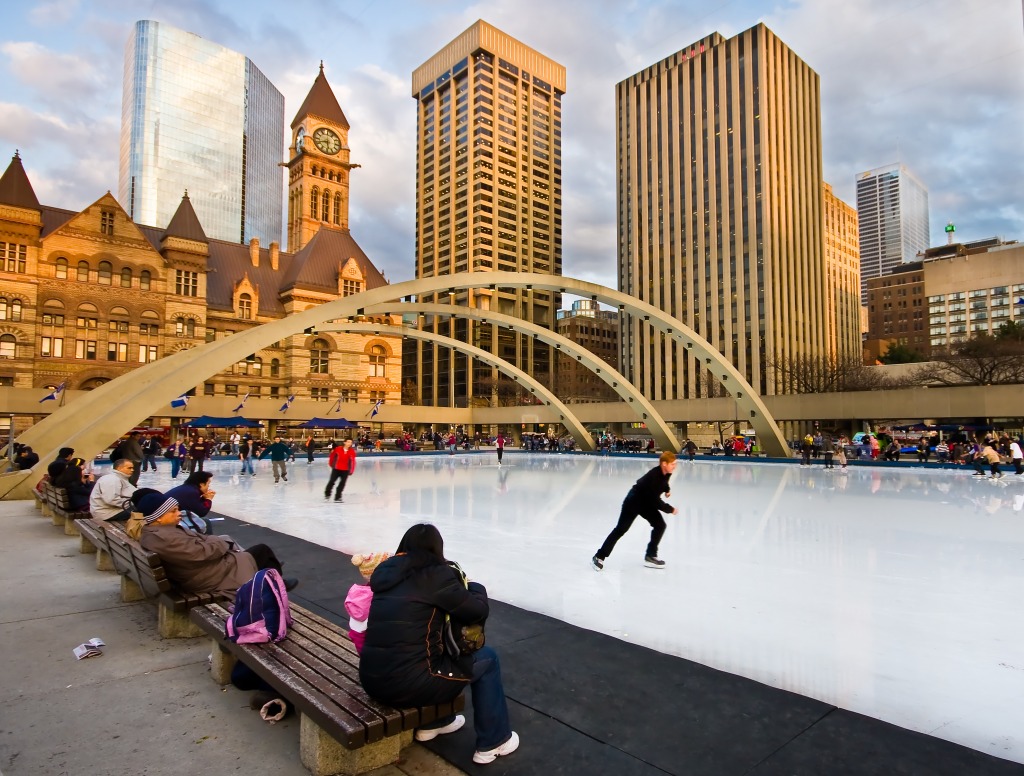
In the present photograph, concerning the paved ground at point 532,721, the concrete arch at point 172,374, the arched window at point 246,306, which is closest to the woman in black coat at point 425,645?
the paved ground at point 532,721

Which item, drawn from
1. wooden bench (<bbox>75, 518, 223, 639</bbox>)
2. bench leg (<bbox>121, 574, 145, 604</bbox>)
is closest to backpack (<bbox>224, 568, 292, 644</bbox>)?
wooden bench (<bbox>75, 518, 223, 639</bbox>)

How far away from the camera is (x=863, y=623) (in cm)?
502

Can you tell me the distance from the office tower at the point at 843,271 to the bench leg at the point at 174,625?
143346 millimetres

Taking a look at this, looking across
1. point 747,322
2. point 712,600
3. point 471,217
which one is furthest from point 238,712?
point 471,217

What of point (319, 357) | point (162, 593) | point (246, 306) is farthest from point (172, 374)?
point (246, 306)

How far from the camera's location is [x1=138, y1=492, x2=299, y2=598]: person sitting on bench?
435 cm

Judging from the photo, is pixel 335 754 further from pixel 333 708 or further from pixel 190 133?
pixel 190 133

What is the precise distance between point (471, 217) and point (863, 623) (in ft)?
371

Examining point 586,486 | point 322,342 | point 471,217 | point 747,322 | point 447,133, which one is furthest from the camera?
point 447,133

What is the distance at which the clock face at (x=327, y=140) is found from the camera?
254ft

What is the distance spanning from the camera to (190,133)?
111 m

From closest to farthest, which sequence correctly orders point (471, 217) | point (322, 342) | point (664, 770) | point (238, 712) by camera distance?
point (664, 770)
point (238, 712)
point (322, 342)
point (471, 217)

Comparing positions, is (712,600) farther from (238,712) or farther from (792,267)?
(792,267)

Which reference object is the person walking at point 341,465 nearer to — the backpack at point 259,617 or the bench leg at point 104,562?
the bench leg at point 104,562
